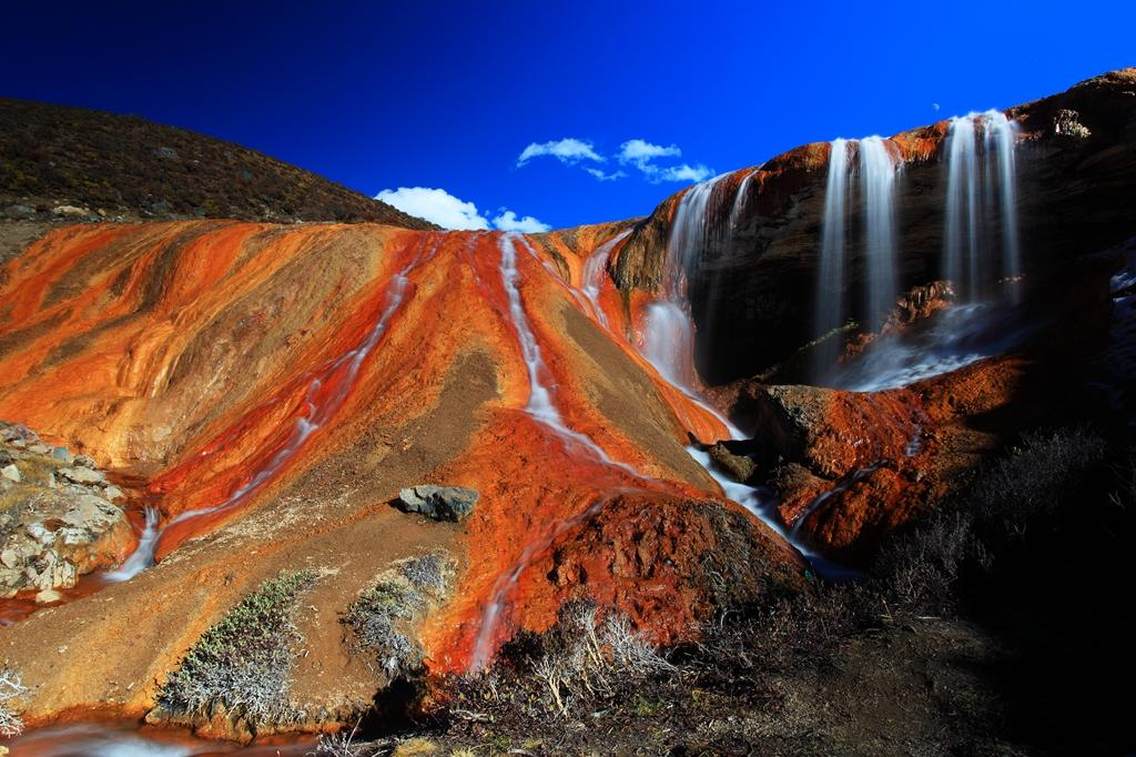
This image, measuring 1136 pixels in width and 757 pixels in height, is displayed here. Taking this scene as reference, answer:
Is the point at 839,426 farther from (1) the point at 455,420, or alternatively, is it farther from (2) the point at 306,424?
(2) the point at 306,424

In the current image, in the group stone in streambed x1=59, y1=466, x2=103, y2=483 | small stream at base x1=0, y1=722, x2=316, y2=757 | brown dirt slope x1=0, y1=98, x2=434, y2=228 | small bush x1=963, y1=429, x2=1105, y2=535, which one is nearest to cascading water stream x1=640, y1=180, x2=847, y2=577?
small bush x1=963, y1=429, x2=1105, y2=535

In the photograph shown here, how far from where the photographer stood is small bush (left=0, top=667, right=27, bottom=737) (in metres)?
7.10

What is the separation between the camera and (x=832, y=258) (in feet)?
64.1

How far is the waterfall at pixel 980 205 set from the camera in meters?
15.3

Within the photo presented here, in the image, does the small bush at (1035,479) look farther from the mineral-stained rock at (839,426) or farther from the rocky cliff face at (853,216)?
the rocky cliff face at (853,216)

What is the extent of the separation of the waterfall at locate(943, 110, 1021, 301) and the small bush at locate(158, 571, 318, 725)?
16756 millimetres

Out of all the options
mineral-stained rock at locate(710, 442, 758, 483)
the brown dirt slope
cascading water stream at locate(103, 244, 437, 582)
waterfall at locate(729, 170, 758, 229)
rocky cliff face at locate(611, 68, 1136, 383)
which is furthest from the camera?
the brown dirt slope

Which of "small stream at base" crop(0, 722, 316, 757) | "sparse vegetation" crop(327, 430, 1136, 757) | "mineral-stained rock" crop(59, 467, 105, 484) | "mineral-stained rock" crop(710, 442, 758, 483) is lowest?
"small stream at base" crop(0, 722, 316, 757)

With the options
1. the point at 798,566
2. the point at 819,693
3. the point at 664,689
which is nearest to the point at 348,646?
the point at 664,689

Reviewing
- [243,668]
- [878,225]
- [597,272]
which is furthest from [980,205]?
[243,668]

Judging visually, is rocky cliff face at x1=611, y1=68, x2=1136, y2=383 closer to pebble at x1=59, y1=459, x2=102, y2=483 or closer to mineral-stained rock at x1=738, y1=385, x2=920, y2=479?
mineral-stained rock at x1=738, y1=385, x2=920, y2=479

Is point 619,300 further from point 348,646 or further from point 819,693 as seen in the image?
point 819,693

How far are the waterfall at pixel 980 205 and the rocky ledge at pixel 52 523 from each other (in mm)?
19075

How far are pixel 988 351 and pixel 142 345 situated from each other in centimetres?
1977
